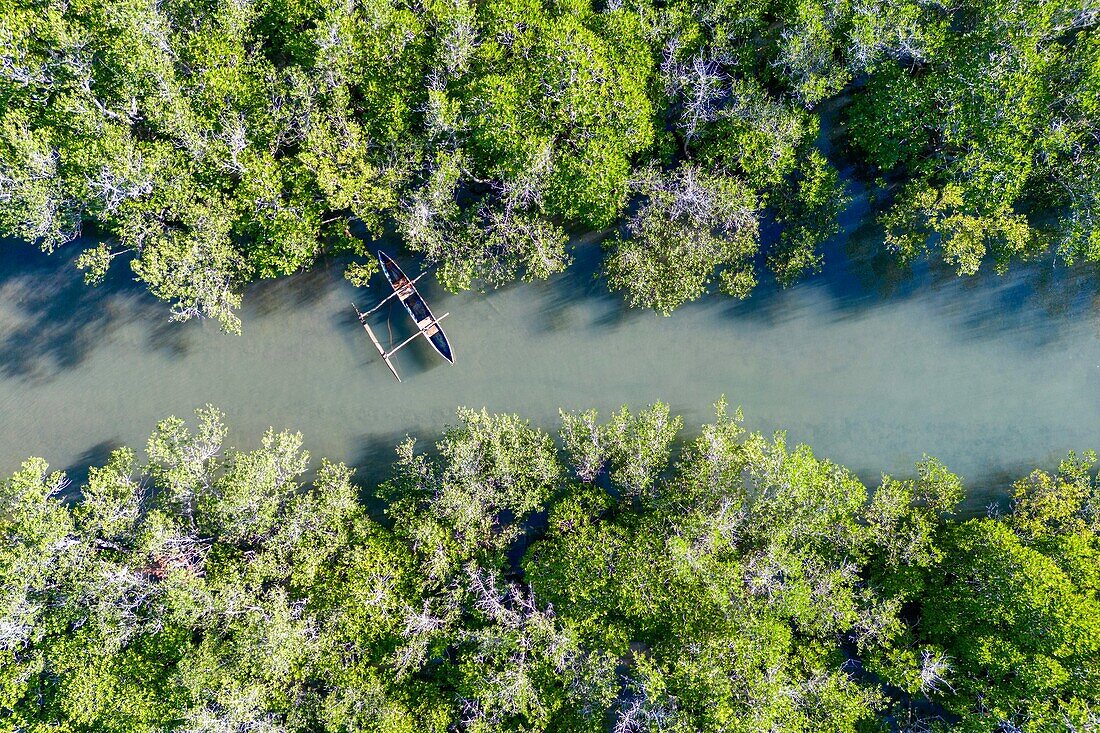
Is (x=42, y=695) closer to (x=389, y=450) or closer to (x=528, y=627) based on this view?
(x=389, y=450)

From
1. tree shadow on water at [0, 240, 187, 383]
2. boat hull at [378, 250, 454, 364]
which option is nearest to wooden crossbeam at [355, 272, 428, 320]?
boat hull at [378, 250, 454, 364]

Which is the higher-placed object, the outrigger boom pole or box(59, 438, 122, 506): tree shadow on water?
box(59, 438, 122, 506): tree shadow on water

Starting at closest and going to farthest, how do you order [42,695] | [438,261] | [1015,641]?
[1015,641], [42,695], [438,261]

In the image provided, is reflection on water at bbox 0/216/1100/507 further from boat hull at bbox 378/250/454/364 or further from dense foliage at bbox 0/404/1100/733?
dense foliage at bbox 0/404/1100/733

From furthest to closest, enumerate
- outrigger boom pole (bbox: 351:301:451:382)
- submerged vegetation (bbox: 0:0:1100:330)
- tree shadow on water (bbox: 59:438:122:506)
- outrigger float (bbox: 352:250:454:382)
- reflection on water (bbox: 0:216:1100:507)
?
tree shadow on water (bbox: 59:438:122:506)
outrigger boom pole (bbox: 351:301:451:382)
outrigger float (bbox: 352:250:454:382)
reflection on water (bbox: 0:216:1100:507)
submerged vegetation (bbox: 0:0:1100:330)

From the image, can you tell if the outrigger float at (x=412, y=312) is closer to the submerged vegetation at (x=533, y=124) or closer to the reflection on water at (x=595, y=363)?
the reflection on water at (x=595, y=363)

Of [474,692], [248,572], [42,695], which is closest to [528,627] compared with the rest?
[474,692]

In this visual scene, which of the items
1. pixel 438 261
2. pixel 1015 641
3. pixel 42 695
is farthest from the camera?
pixel 438 261
